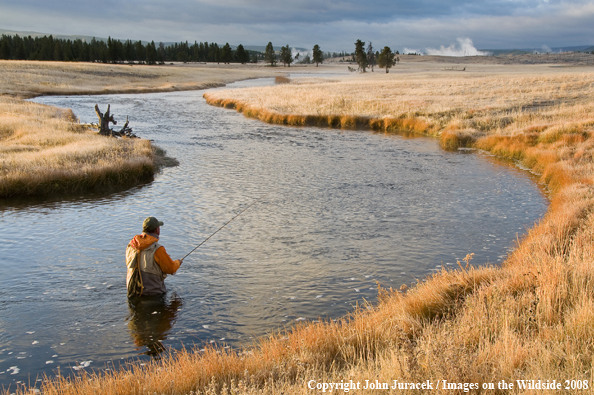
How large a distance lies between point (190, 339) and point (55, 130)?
2016cm

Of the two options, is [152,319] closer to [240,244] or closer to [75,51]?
[240,244]

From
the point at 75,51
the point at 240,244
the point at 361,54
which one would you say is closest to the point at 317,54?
Answer: the point at 361,54

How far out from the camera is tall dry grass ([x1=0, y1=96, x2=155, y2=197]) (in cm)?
1538

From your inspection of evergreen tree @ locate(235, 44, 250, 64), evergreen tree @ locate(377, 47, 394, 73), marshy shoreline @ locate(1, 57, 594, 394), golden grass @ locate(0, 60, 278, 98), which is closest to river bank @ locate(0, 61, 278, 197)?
marshy shoreline @ locate(1, 57, 594, 394)

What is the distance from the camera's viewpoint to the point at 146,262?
7.90m

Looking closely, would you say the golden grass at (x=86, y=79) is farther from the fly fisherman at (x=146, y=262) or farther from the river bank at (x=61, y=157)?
the fly fisherman at (x=146, y=262)

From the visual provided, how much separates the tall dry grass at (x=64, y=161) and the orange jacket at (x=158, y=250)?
945 centimetres

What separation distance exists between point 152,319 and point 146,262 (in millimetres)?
997

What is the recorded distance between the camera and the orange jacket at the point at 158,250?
7.81m

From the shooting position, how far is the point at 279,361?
5.43 metres

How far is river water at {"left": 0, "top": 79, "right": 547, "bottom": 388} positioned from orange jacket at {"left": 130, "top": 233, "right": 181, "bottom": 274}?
0.71 meters

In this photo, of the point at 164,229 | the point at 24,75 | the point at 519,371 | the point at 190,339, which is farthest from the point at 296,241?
the point at 24,75

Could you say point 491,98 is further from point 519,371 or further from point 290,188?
point 519,371

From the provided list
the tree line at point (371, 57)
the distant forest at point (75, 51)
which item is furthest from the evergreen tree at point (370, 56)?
the distant forest at point (75, 51)
